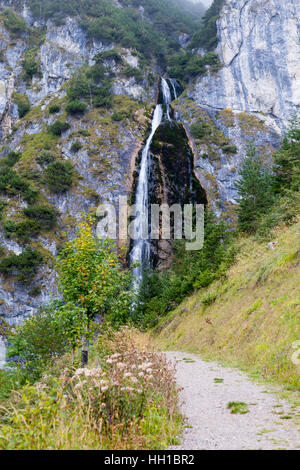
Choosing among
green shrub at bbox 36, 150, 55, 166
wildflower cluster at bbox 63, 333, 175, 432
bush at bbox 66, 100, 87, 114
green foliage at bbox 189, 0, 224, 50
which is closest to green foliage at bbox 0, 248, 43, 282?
green shrub at bbox 36, 150, 55, 166

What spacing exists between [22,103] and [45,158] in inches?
802

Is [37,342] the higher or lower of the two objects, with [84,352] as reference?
lower

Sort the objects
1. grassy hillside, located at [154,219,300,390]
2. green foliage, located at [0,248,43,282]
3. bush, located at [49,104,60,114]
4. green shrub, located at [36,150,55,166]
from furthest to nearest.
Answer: bush, located at [49,104,60,114]
green shrub, located at [36,150,55,166]
green foliage, located at [0,248,43,282]
grassy hillside, located at [154,219,300,390]

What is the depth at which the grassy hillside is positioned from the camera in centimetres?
706

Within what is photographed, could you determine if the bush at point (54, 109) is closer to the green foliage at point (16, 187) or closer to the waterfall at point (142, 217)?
the waterfall at point (142, 217)

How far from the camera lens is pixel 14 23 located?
63844 mm

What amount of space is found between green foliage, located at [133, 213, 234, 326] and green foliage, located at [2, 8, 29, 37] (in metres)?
64.5

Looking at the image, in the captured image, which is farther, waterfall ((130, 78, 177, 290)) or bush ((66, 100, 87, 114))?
bush ((66, 100, 87, 114))

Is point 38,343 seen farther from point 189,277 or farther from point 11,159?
point 11,159

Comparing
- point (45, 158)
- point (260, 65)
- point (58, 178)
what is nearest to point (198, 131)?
point (260, 65)

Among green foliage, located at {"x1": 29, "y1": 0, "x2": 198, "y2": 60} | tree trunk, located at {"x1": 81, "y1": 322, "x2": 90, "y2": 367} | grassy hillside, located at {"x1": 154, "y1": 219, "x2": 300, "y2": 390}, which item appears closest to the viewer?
tree trunk, located at {"x1": 81, "y1": 322, "x2": 90, "y2": 367}

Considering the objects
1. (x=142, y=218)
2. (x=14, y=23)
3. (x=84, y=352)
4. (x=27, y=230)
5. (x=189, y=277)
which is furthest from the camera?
(x=14, y=23)

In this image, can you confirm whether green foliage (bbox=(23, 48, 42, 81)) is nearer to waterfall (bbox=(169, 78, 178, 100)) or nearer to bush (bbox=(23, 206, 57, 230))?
Result: waterfall (bbox=(169, 78, 178, 100))

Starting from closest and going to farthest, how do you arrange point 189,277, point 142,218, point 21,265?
point 189,277
point 21,265
point 142,218
